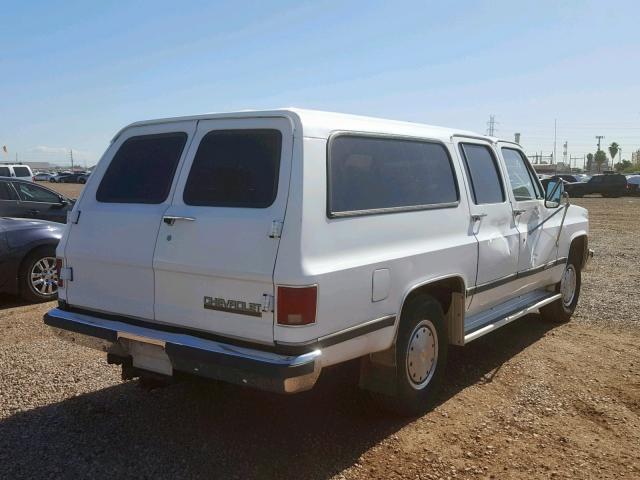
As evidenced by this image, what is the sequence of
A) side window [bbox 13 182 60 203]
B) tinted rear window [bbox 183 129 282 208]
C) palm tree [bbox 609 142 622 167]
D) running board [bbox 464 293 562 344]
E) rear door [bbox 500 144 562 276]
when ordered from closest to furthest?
tinted rear window [bbox 183 129 282 208] → running board [bbox 464 293 562 344] → rear door [bbox 500 144 562 276] → side window [bbox 13 182 60 203] → palm tree [bbox 609 142 622 167]

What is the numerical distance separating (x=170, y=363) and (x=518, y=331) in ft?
13.9

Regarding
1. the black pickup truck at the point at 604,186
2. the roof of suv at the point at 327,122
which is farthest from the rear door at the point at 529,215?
the black pickup truck at the point at 604,186

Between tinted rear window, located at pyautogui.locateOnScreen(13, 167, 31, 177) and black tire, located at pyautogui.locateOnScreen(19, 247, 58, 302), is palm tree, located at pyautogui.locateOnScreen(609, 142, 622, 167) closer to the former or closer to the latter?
tinted rear window, located at pyautogui.locateOnScreen(13, 167, 31, 177)

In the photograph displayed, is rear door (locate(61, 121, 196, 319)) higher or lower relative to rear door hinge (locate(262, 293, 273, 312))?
higher

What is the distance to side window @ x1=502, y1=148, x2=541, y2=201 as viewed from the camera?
18.0 ft

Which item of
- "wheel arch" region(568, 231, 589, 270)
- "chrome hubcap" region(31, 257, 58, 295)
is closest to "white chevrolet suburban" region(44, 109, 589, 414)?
"wheel arch" region(568, 231, 589, 270)

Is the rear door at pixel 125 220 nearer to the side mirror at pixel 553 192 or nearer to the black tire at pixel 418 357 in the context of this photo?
the black tire at pixel 418 357

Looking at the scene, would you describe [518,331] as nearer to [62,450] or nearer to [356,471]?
[356,471]

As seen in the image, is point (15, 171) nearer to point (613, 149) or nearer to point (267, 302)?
point (267, 302)

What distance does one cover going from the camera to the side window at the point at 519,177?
5.49 meters

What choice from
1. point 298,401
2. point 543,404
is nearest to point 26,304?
point 298,401

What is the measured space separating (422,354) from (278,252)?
62.5 inches

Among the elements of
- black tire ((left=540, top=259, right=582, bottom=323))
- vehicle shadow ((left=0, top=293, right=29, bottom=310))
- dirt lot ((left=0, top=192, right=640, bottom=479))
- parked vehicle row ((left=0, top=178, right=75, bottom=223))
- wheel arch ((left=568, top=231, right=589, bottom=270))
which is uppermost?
parked vehicle row ((left=0, top=178, right=75, bottom=223))

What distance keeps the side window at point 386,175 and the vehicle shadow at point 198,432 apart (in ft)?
4.90
